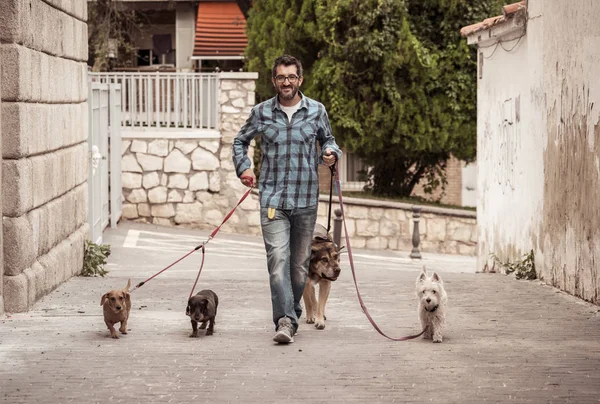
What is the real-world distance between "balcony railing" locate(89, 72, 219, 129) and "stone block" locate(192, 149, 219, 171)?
508 millimetres

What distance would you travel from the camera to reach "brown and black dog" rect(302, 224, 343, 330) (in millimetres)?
8906

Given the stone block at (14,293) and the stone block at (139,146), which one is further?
the stone block at (139,146)

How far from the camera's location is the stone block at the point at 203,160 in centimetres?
2234

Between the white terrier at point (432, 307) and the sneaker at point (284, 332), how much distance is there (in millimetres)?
946

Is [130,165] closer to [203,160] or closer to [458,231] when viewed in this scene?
[203,160]

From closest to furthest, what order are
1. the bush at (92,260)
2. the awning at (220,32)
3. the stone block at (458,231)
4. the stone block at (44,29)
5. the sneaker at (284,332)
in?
the sneaker at (284,332), the stone block at (44,29), the bush at (92,260), the stone block at (458,231), the awning at (220,32)

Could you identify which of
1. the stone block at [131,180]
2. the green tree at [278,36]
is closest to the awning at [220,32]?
the green tree at [278,36]

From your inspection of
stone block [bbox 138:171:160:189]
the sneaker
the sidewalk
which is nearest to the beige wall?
the sidewalk

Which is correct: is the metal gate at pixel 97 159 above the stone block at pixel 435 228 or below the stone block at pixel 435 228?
above

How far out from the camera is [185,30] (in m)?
33.1

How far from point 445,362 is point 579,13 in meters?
4.74

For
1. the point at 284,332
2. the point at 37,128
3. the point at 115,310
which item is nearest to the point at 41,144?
the point at 37,128

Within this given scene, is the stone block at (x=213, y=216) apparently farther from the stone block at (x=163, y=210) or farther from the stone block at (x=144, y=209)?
the stone block at (x=144, y=209)

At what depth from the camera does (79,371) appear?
734 centimetres
